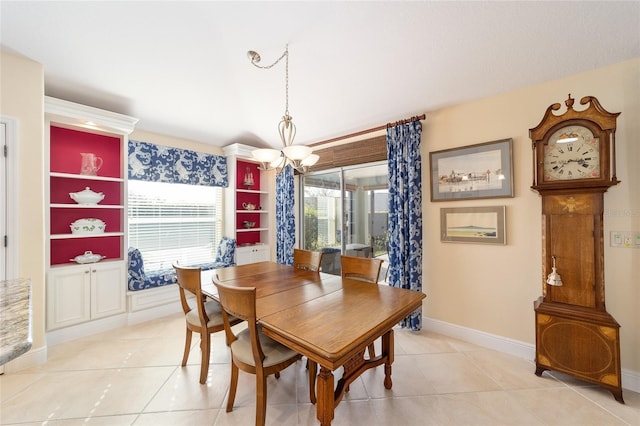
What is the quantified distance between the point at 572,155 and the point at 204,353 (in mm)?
3329

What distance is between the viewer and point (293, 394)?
6.40 ft

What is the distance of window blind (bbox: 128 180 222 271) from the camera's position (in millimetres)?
3641

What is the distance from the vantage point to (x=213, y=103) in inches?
127

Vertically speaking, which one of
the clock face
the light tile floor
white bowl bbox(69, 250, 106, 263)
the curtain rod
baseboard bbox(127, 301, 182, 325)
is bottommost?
the light tile floor

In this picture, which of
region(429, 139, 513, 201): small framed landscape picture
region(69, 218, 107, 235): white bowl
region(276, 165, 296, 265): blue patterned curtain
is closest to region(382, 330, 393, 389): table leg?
region(429, 139, 513, 201): small framed landscape picture

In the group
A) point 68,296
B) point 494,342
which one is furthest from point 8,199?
point 494,342

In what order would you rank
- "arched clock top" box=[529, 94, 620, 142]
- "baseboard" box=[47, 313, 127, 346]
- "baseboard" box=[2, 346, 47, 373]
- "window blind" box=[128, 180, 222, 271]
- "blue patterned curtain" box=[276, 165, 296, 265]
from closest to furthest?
"arched clock top" box=[529, 94, 620, 142] → "baseboard" box=[2, 346, 47, 373] → "baseboard" box=[47, 313, 127, 346] → "window blind" box=[128, 180, 222, 271] → "blue patterned curtain" box=[276, 165, 296, 265]

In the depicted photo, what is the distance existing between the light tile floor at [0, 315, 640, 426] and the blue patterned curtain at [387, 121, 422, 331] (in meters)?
0.80

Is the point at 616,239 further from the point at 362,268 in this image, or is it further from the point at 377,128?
the point at 377,128

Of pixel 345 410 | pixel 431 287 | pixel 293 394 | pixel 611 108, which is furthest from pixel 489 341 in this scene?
pixel 611 108

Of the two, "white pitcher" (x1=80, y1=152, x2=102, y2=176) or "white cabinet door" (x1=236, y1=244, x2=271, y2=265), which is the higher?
"white pitcher" (x1=80, y1=152, x2=102, y2=176)

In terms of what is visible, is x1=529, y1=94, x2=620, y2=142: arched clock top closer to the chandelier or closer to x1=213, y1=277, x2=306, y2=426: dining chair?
the chandelier

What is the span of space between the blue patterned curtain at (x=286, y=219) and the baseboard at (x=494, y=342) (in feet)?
7.97

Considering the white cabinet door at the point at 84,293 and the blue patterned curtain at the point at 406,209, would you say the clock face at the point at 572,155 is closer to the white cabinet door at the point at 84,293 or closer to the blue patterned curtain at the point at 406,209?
the blue patterned curtain at the point at 406,209
